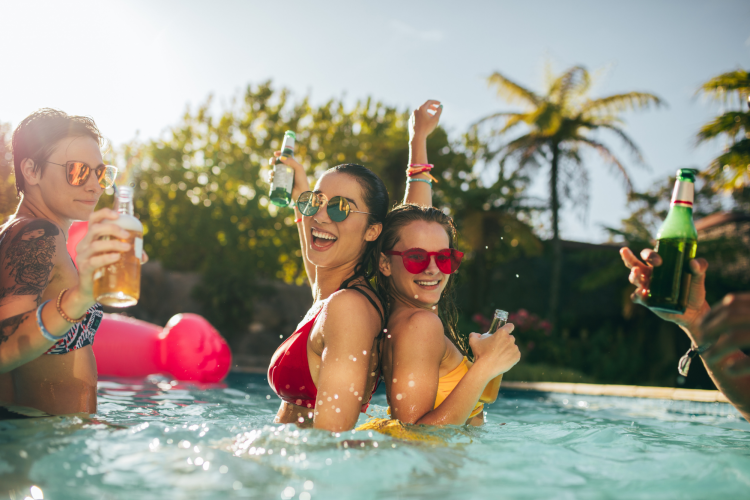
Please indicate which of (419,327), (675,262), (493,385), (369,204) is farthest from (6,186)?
(675,262)

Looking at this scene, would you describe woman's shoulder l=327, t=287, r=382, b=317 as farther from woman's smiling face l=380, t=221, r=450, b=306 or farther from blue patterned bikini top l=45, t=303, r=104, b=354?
blue patterned bikini top l=45, t=303, r=104, b=354

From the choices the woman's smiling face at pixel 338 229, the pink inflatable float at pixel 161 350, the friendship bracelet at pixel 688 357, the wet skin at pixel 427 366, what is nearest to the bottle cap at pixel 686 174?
the friendship bracelet at pixel 688 357

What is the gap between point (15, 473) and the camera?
7.52 ft

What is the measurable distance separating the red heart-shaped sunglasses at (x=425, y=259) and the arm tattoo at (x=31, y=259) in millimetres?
1850

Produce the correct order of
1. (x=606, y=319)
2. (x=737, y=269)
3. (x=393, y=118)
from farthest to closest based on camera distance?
(x=393, y=118) → (x=606, y=319) → (x=737, y=269)

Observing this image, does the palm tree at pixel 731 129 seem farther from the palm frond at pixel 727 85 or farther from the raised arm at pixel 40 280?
the raised arm at pixel 40 280

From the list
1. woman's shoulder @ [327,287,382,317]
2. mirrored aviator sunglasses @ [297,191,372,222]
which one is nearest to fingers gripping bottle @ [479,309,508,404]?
woman's shoulder @ [327,287,382,317]

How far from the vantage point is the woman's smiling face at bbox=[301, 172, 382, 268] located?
3148 millimetres

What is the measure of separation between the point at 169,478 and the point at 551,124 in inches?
694

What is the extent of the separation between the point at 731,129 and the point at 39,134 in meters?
14.2

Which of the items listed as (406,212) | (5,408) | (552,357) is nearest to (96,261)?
(5,408)

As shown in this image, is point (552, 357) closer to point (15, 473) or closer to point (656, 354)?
point (656, 354)

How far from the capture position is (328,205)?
122 inches

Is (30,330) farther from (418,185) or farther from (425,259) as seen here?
(418,185)
